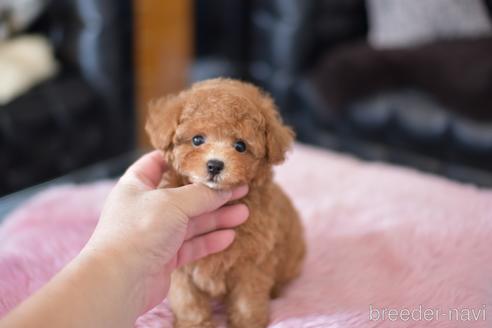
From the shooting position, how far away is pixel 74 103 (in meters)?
2.43

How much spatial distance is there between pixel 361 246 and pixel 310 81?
1.38 m

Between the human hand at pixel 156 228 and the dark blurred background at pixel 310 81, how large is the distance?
127 cm

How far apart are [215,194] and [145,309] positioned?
29 cm

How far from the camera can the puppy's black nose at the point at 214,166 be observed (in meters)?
1.08

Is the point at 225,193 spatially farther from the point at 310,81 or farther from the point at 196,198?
the point at 310,81

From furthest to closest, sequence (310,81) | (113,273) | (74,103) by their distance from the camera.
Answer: (310,81) → (74,103) → (113,273)

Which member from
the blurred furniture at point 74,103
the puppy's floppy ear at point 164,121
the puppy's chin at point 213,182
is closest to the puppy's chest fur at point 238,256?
the puppy's chin at point 213,182

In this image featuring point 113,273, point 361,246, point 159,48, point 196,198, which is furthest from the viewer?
point 159,48

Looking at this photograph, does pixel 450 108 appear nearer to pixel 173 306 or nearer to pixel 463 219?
pixel 463 219

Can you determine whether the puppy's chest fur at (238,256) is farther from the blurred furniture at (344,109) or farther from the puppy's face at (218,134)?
the blurred furniture at (344,109)

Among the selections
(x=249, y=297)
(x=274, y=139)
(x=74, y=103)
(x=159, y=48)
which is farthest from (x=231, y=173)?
(x=159, y=48)

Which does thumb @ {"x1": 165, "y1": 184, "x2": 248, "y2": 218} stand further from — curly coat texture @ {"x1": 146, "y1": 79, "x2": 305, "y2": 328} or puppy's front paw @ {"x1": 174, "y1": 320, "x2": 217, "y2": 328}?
puppy's front paw @ {"x1": 174, "y1": 320, "x2": 217, "y2": 328}

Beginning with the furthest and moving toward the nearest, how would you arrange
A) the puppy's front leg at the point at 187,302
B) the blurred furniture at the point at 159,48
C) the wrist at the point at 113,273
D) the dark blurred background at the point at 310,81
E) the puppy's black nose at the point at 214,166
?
the blurred furniture at the point at 159,48, the dark blurred background at the point at 310,81, the puppy's front leg at the point at 187,302, the puppy's black nose at the point at 214,166, the wrist at the point at 113,273

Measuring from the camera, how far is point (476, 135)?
7.80 feet
